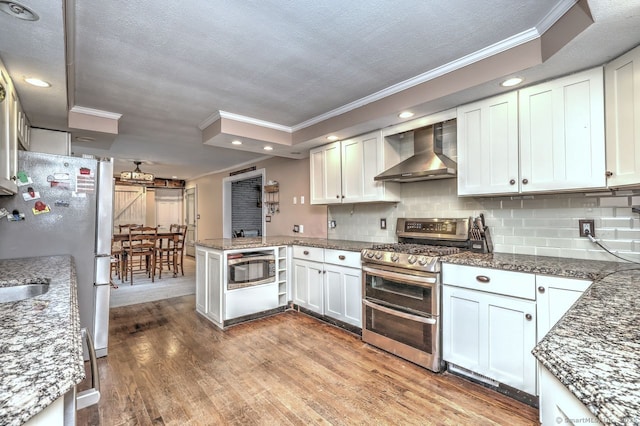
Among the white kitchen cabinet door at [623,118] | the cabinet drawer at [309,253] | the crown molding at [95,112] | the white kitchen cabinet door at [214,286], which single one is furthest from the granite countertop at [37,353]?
the crown molding at [95,112]

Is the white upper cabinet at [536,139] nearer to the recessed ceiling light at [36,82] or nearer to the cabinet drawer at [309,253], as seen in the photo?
the cabinet drawer at [309,253]

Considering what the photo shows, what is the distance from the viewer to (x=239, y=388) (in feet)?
7.07

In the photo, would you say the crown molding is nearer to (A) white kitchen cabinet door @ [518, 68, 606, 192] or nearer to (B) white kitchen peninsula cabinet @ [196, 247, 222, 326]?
(B) white kitchen peninsula cabinet @ [196, 247, 222, 326]

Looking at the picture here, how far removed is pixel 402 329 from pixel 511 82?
2021mm

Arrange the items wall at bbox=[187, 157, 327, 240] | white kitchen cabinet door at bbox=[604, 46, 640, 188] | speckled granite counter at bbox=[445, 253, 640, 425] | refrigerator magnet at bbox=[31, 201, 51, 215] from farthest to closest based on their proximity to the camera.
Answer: wall at bbox=[187, 157, 327, 240]
refrigerator magnet at bbox=[31, 201, 51, 215]
white kitchen cabinet door at bbox=[604, 46, 640, 188]
speckled granite counter at bbox=[445, 253, 640, 425]

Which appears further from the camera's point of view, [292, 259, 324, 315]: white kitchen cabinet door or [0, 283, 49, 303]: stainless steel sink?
[292, 259, 324, 315]: white kitchen cabinet door

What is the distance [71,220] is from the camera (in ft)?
8.41

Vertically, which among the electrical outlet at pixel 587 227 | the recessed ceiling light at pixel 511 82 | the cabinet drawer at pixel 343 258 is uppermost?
the recessed ceiling light at pixel 511 82

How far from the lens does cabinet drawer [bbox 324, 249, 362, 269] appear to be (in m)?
3.07

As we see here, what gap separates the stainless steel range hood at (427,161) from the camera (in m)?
2.70

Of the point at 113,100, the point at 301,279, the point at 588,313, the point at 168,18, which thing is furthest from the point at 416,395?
the point at 113,100

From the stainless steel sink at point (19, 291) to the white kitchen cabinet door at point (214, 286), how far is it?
1735 mm

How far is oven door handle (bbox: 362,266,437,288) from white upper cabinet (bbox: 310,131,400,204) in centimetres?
84

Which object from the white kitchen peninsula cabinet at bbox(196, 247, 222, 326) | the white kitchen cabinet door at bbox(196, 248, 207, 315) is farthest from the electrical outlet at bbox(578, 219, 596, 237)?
the white kitchen cabinet door at bbox(196, 248, 207, 315)
